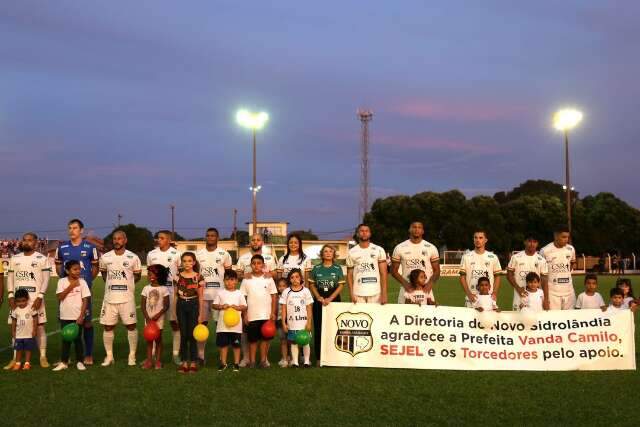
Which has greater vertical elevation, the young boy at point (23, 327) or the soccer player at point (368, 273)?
the soccer player at point (368, 273)

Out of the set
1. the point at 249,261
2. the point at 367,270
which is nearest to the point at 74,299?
the point at 249,261

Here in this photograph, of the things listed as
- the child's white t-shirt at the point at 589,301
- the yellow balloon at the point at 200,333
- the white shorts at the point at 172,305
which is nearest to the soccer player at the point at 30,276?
the white shorts at the point at 172,305

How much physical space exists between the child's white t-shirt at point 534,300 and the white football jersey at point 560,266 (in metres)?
0.65

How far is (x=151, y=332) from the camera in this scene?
889 centimetres

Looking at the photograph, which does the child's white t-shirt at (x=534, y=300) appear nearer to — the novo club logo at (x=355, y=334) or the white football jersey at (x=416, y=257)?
the white football jersey at (x=416, y=257)

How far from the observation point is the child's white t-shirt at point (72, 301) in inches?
360

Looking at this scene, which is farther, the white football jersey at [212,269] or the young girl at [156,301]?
the white football jersey at [212,269]

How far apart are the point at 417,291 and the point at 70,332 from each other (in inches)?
189

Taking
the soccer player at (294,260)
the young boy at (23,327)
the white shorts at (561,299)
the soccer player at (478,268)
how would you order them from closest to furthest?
the young boy at (23,327)
the soccer player at (294,260)
the soccer player at (478,268)
the white shorts at (561,299)

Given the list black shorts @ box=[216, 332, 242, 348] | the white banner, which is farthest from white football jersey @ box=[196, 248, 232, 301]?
the white banner

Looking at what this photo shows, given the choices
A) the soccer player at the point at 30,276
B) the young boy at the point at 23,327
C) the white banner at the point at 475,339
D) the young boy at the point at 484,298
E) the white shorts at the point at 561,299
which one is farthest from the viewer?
the white shorts at the point at 561,299

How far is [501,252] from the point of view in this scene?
58438 millimetres

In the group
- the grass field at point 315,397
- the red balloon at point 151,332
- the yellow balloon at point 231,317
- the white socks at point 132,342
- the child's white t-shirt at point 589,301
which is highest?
the child's white t-shirt at point 589,301

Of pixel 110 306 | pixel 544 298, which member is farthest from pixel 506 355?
pixel 110 306
